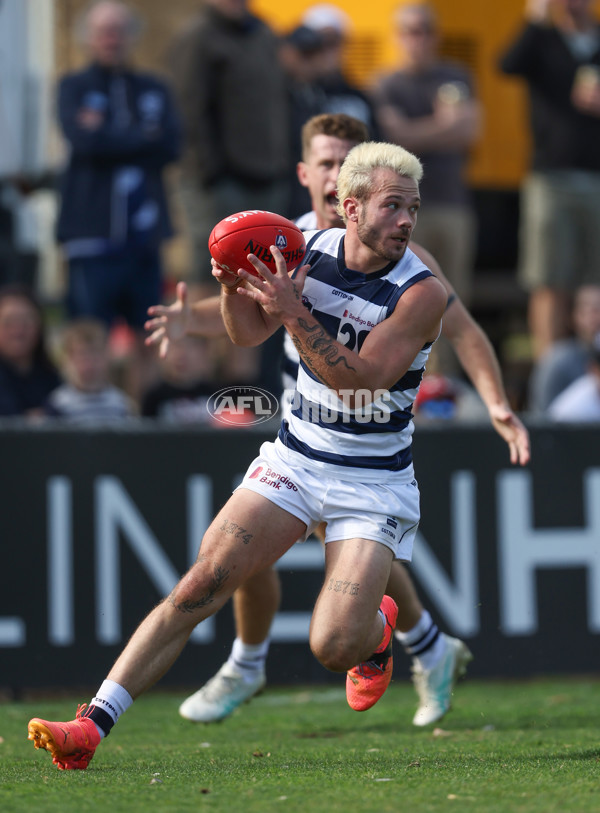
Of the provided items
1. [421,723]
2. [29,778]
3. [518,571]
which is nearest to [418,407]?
[518,571]

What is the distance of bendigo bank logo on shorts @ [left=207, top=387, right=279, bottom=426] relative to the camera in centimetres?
780

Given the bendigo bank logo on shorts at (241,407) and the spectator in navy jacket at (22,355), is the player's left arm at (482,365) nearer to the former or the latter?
the bendigo bank logo on shorts at (241,407)

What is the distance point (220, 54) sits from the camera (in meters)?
9.77

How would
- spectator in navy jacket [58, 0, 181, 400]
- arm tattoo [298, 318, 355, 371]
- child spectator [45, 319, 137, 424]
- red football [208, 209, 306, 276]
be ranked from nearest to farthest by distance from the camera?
arm tattoo [298, 318, 355, 371], red football [208, 209, 306, 276], child spectator [45, 319, 137, 424], spectator in navy jacket [58, 0, 181, 400]

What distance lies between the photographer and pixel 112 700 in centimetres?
480

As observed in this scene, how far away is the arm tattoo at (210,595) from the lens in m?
4.89

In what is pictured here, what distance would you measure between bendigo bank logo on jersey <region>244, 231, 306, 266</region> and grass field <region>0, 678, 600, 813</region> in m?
1.93

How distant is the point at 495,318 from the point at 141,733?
25.1ft

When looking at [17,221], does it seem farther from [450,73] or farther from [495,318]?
[495,318]

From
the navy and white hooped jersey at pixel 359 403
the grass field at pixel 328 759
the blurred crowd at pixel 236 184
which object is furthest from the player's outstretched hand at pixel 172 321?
the blurred crowd at pixel 236 184

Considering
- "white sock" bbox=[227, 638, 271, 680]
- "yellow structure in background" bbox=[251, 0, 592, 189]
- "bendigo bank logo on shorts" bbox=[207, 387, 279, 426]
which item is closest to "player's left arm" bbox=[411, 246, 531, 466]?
"white sock" bbox=[227, 638, 271, 680]

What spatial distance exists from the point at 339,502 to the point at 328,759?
108 centimetres

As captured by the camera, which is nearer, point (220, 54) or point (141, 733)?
point (141, 733)

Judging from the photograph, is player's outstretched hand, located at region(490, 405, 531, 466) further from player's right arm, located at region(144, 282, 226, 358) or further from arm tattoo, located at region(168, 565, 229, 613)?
arm tattoo, located at region(168, 565, 229, 613)
